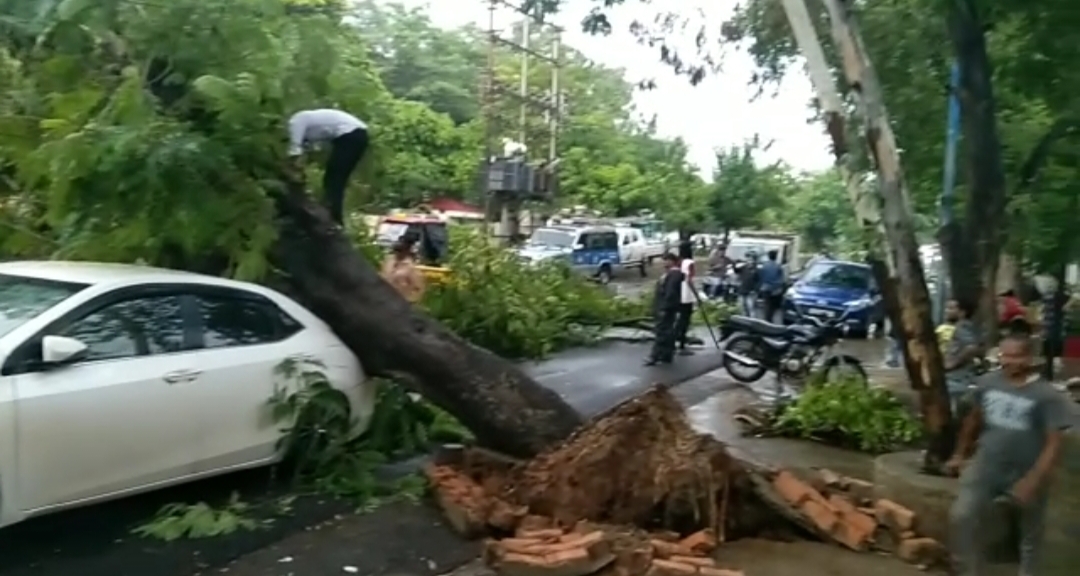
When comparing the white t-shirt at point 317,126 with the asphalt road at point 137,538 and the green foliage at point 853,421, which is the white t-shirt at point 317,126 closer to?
the asphalt road at point 137,538

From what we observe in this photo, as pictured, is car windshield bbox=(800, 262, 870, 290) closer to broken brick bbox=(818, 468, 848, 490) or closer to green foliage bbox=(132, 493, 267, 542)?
broken brick bbox=(818, 468, 848, 490)

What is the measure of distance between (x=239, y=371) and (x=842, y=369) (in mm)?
8529

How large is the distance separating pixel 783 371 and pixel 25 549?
441 inches

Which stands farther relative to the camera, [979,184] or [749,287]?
[749,287]

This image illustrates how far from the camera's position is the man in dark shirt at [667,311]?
1741 centimetres

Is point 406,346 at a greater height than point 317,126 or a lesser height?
lesser

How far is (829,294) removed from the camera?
26.8 m

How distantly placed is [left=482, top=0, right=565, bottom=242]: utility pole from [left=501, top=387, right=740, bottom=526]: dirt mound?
24.5m

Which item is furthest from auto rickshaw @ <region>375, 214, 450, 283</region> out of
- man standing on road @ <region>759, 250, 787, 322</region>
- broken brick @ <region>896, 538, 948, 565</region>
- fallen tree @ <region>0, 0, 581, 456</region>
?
broken brick @ <region>896, 538, 948, 565</region>

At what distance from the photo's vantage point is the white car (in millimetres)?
6176

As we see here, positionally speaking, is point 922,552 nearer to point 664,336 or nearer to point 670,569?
point 670,569

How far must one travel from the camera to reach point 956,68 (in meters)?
12.2

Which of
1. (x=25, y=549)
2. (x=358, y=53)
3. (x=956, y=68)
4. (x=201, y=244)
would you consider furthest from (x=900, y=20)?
(x=25, y=549)

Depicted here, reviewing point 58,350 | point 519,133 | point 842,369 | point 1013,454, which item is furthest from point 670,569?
point 519,133
